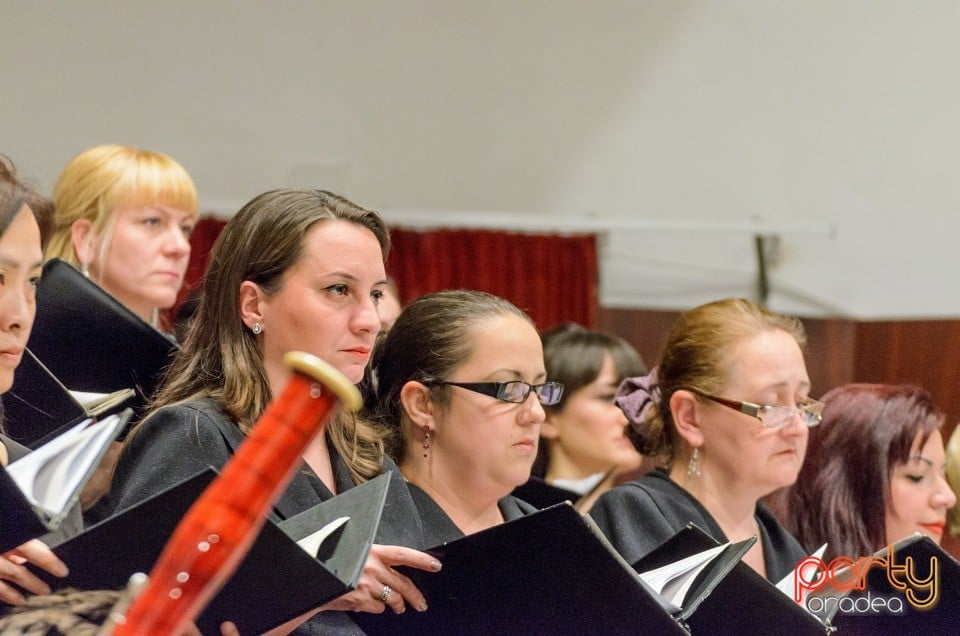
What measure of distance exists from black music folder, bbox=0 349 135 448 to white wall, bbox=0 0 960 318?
225 cm

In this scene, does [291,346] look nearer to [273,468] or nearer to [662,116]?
[273,468]

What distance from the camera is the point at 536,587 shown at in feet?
4.76

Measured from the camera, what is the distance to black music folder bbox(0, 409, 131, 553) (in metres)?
1.04

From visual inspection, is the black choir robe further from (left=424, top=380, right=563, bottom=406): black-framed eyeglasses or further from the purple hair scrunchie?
the purple hair scrunchie

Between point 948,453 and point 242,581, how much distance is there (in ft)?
6.05

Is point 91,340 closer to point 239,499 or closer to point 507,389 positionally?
point 507,389

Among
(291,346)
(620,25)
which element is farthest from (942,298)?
(291,346)

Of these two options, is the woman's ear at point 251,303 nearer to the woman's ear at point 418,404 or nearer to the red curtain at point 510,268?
the woman's ear at point 418,404

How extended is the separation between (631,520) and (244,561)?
1.04m

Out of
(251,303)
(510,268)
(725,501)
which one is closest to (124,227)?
(251,303)

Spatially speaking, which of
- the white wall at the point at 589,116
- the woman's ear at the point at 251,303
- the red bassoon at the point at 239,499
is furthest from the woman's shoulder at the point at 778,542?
the white wall at the point at 589,116

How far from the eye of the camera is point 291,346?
5.58 ft

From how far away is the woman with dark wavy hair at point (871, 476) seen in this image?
7.79 ft

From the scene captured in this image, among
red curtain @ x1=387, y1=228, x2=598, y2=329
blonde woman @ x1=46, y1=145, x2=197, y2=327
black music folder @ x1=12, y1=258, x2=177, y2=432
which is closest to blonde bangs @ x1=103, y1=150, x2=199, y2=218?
blonde woman @ x1=46, y1=145, x2=197, y2=327
